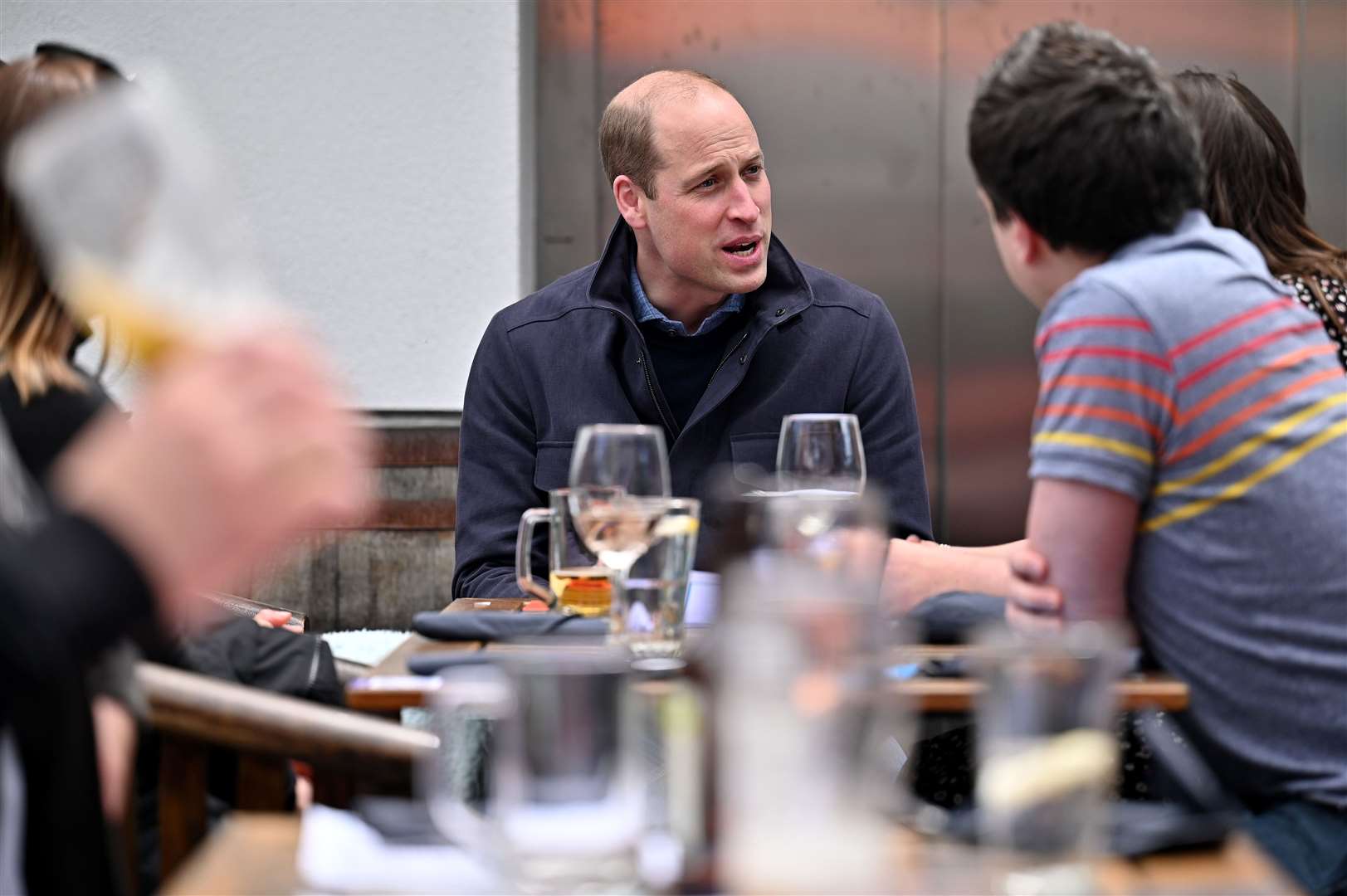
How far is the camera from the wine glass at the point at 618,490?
1600mm

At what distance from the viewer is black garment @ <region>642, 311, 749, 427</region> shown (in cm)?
270

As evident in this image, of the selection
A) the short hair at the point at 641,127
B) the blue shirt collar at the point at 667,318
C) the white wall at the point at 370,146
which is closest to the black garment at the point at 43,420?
the blue shirt collar at the point at 667,318

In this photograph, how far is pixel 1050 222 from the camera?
1633 mm

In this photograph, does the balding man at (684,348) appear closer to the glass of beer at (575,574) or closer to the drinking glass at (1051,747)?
the glass of beer at (575,574)

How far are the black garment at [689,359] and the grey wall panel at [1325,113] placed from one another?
2392 mm

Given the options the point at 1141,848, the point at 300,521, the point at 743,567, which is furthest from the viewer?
the point at 743,567

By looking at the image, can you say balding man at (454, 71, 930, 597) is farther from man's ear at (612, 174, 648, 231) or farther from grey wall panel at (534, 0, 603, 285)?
grey wall panel at (534, 0, 603, 285)

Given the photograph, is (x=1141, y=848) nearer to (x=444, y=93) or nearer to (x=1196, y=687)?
(x=1196, y=687)

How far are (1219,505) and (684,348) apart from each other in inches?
53.9

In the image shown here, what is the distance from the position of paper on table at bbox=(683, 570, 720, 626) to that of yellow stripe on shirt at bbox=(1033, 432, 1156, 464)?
517 millimetres

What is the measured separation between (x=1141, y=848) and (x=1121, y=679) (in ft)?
1.74

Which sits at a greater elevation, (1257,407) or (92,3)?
(92,3)

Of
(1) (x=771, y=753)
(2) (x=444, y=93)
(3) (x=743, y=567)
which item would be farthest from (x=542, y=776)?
(2) (x=444, y=93)

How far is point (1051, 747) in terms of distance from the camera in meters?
0.86
